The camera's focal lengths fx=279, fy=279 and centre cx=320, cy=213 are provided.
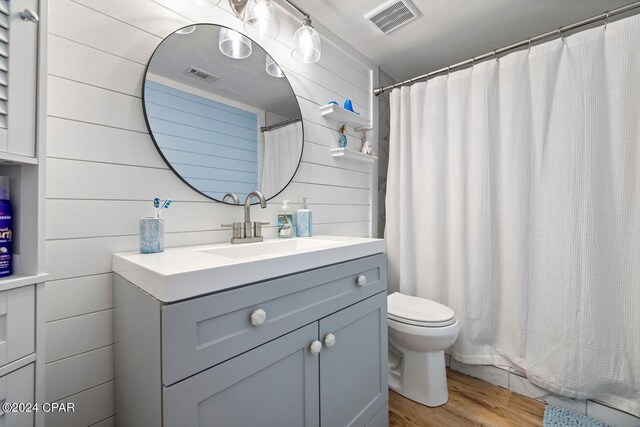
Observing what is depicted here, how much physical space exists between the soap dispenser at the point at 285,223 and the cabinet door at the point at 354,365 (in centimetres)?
54

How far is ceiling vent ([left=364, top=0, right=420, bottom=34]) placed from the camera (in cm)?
161

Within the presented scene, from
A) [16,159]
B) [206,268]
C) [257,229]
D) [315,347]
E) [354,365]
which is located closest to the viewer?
[16,159]

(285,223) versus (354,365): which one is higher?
(285,223)

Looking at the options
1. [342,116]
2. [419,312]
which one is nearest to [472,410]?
[419,312]

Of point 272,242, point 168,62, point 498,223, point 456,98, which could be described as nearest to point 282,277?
point 272,242

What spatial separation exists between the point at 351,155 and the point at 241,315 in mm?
1357

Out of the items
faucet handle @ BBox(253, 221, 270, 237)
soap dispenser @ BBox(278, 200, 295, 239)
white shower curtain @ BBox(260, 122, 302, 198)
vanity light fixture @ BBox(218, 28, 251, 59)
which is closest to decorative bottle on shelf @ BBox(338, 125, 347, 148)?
white shower curtain @ BBox(260, 122, 302, 198)

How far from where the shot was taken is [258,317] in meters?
0.77

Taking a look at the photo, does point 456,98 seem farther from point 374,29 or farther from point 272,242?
point 272,242

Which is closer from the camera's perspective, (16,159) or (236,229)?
(16,159)

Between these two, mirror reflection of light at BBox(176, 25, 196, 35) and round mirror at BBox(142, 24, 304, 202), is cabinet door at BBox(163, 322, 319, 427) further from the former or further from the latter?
mirror reflection of light at BBox(176, 25, 196, 35)

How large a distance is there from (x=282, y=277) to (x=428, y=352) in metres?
1.14

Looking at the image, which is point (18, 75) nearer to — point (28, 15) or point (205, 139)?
point (28, 15)

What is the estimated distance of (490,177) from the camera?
173cm
